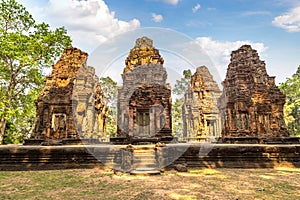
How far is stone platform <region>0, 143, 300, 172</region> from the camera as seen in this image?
6605 mm

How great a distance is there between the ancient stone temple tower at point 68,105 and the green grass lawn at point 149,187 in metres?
9.15

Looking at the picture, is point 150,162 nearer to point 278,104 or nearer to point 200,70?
point 278,104

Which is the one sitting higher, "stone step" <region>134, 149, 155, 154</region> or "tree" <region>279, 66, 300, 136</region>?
"tree" <region>279, 66, 300, 136</region>

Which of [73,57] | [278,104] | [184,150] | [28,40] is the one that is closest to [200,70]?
[278,104]

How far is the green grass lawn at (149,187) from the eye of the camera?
3.64 meters

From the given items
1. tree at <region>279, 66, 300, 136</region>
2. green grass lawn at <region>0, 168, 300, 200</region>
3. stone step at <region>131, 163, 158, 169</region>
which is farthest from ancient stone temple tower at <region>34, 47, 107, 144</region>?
tree at <region>279, 66, 300, 136</region>

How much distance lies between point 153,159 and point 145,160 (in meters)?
0.29

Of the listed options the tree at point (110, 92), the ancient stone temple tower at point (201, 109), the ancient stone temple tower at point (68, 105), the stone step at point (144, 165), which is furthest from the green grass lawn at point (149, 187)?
the tree at point (110, 92)

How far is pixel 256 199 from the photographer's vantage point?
344 centimetres

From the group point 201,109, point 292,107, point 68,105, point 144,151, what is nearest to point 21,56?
point 68,105

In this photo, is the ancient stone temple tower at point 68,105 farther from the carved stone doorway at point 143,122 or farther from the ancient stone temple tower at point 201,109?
the ancient stone temple tower at point 201,109

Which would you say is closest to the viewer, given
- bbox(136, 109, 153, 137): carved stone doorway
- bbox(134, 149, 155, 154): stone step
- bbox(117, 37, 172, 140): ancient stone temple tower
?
bbox(134, 149, 155, 154): stone step

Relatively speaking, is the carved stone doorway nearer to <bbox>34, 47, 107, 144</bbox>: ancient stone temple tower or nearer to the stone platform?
<bbox>34, 47, 107, 144</bbox>: ancient stone temple tower

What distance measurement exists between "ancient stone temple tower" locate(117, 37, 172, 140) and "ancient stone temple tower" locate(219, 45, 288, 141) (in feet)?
16.3
